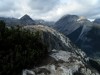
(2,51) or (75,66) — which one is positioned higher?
(2,51)

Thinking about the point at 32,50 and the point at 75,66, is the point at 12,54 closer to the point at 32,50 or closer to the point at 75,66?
the point at 32,50

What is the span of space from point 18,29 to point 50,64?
417 cm

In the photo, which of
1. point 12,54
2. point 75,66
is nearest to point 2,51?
point 12,54

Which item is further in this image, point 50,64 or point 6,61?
point 50,64

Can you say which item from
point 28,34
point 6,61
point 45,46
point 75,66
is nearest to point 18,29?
point 28,34

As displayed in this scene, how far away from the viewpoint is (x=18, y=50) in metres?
17.9

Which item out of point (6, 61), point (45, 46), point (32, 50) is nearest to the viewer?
point (6, 61)

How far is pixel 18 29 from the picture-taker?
20344 millimetres

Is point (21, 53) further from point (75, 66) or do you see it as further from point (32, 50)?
point (75, 66)

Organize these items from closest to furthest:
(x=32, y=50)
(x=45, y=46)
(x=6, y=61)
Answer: (x=6, y=61)
(x=32, y=50)
(x=45, y=46)

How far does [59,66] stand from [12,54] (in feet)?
11.8

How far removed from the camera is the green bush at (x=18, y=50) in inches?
677

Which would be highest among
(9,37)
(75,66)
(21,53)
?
(9,37)

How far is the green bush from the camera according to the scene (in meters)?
17.2
